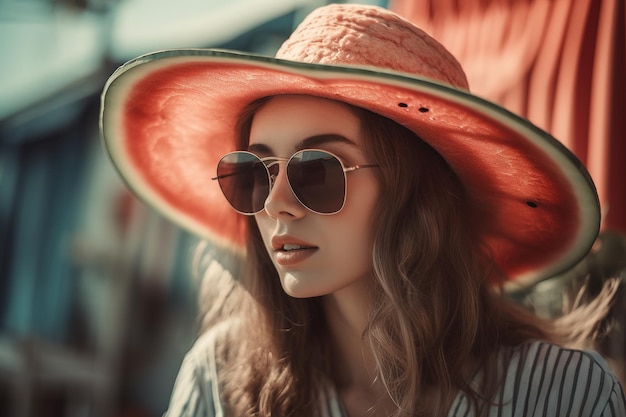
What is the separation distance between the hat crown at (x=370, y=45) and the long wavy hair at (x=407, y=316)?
0.15m

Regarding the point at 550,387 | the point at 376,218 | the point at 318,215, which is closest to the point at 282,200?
the point at 318,215

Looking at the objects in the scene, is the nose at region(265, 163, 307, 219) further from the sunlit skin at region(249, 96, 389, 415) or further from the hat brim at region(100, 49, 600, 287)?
the hat brim at region(100, 49, 600, 287)

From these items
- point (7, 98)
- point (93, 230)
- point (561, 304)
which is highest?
point (7, 98)

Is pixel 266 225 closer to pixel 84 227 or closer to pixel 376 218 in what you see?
pixel 376 218

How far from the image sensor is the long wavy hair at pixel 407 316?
1559 mm

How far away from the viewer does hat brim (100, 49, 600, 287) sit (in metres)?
1.37

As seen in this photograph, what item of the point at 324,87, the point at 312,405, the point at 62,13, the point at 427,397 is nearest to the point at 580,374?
the point at 427,397

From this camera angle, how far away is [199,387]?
1787 millimetres

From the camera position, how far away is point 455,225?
167 centimetres

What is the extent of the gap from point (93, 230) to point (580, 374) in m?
3.25

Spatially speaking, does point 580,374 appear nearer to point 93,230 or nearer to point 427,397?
point 427,397

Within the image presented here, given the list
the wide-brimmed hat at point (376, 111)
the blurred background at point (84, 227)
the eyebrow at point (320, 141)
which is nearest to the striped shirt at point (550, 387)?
the wide-brimmed hat at point (376, 111)

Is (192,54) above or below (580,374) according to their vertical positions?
above

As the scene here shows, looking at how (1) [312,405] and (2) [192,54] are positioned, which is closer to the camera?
(2) [192,54]
